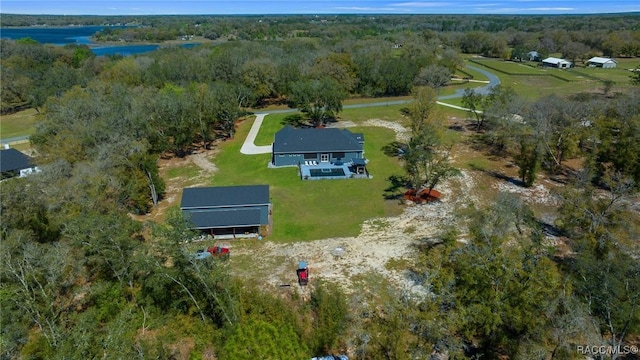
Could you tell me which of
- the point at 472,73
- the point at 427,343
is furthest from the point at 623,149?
the point at 472,73

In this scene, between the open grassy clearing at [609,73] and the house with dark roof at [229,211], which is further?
the open grassy clearing at [609,73]

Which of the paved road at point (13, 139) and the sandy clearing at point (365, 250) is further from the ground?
the paved road at point (13, 139)

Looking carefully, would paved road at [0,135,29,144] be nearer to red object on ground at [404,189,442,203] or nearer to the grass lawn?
the grass lawn

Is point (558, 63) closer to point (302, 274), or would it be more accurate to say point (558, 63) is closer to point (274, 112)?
point (274, 112)

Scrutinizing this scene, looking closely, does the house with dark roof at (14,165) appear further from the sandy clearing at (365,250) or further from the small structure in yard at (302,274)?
the small structure in yard at (302,274)

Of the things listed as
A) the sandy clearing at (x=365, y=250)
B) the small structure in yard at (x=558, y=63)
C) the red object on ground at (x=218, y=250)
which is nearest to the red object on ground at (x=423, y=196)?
the sandy clearing at (x=365, y=250)

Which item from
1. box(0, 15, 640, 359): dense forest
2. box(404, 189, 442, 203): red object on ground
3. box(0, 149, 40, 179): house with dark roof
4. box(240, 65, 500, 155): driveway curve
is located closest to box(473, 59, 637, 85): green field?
box(240, 65, 500, 155): driveway curve

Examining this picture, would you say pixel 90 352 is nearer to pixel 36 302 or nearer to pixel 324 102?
pixel 36 302
